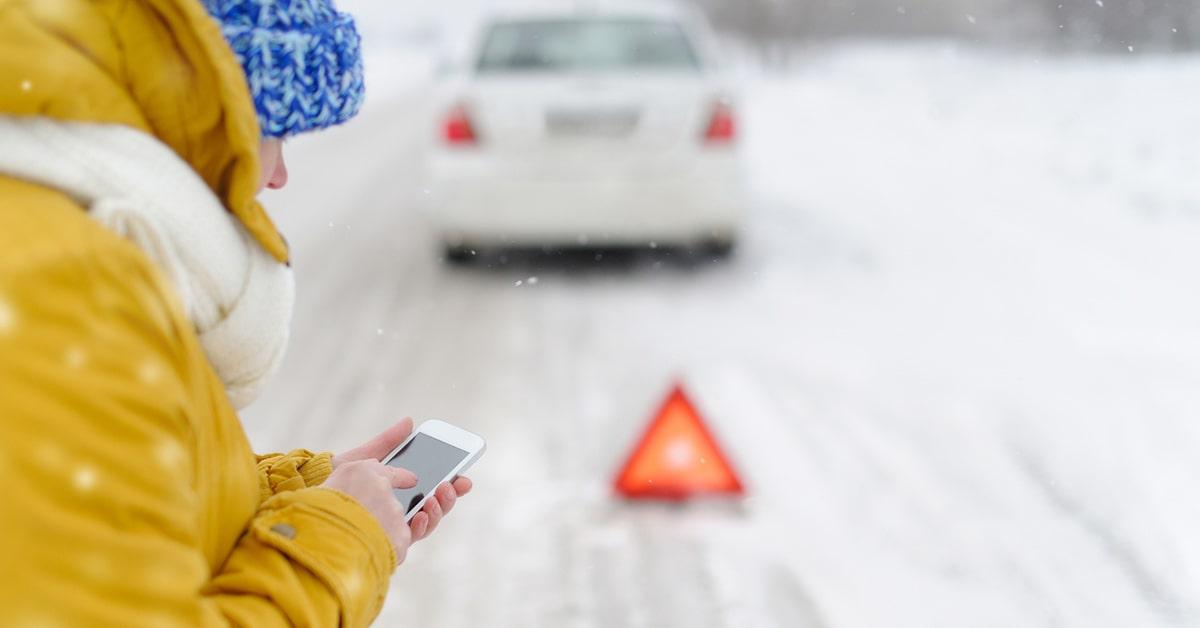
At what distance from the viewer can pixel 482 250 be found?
7797mm

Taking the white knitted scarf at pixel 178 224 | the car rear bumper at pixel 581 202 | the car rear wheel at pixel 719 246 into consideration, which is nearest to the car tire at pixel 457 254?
the car rear bumper at pixel 581 202

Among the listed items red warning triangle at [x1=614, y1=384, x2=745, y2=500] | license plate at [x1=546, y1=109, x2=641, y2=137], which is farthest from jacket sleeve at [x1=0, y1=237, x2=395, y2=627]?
license plate at [x1=546, y1=109, x2=641, y2=137]

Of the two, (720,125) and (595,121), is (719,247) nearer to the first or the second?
(720,125)

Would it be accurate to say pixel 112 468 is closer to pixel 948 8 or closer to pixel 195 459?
pixel 195 459

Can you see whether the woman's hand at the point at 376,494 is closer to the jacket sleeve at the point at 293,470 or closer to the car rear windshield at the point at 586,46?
the jacket sleeve at the point at 293,470

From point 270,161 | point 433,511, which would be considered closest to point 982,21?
point 433,511

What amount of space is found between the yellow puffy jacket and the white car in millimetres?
5802

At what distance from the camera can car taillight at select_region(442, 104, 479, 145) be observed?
695 cm

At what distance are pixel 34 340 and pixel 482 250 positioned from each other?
6.93 meters

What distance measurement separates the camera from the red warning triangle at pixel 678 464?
12.5 feet

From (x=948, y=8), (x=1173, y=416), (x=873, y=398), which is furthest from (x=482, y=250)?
(x=948, y=8)

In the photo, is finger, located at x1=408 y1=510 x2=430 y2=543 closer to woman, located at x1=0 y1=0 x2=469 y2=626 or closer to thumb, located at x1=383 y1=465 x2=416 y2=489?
thumb, located at x1=383 y1=465 x2=416 y2=489

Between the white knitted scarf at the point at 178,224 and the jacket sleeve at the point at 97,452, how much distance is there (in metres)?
0.07

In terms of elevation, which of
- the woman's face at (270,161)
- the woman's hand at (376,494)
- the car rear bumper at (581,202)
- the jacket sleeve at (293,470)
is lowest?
the car rear bumper at (581,202)
